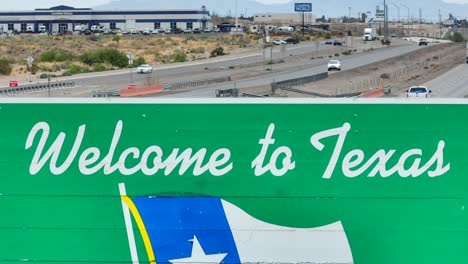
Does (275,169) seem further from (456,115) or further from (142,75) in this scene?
(142,75)

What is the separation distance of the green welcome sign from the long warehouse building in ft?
604

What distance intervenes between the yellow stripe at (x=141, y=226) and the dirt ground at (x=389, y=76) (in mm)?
36499

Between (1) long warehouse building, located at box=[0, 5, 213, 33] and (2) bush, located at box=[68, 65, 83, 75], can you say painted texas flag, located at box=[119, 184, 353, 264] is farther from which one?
(1) long warehouse building, located at box=[0, 5, 213, 33]

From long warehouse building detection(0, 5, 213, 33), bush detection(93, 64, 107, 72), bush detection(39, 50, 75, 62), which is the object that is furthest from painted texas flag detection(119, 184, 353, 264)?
long warehouse building detection(0, 5, 213, 33)

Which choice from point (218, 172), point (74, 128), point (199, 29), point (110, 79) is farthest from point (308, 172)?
point (199, 29)

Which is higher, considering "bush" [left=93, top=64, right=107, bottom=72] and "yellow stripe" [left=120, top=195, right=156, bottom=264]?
"yellow stripe" [left=120, top=195, right=156, bottom=264]

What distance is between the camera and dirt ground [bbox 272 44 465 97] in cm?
5459

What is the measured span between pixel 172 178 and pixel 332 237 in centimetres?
116

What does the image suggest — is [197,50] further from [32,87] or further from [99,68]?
[32,87]

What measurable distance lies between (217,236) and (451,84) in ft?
189

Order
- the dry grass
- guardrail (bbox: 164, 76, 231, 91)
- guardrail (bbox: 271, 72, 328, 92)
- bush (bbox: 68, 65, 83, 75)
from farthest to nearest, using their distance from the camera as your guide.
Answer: the dry grass, bush (bbox: 68, 65, 83, 75), guardrail (bbox: 164, 76, 231, 91), guardrail (bbox: 271, 72, 328, 92)

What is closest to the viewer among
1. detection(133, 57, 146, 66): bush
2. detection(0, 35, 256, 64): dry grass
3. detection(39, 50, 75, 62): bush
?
detection(133, 57, 146, 66): bush

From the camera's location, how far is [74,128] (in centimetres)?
584

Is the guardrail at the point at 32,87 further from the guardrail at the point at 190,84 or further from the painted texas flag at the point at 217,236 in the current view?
the painted texas flag at the point at 217,236
